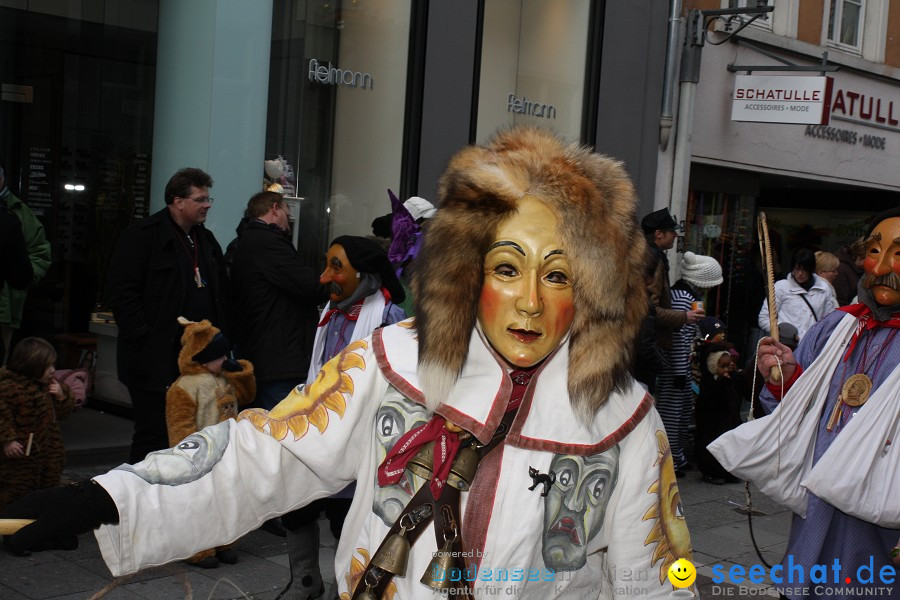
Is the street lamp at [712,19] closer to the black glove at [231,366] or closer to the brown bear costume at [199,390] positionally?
the black glove at [231,366]

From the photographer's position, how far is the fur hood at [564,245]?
8.27 ft

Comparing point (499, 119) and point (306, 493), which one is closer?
point (306, 493)

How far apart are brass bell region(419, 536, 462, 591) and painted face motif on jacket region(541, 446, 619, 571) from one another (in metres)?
0.22

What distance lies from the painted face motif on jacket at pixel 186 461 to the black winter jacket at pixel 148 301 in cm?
320

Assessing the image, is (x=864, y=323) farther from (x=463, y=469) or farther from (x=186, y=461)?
(x=186, y=461)

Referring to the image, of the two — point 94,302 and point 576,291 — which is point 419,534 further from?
point 94,302

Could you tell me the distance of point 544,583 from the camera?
2498 millimetres

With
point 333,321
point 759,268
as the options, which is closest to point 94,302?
point 333,321

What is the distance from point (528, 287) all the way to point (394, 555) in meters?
0.70

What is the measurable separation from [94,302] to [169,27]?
2833mm

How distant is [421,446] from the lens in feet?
8.26

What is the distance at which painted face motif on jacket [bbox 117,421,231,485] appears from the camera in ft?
7.51

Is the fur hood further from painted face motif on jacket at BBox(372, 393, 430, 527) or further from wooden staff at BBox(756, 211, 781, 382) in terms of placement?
wooden staff at BBox(756, 211, 781, 382)

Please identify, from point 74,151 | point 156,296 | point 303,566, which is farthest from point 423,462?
point 74,151
